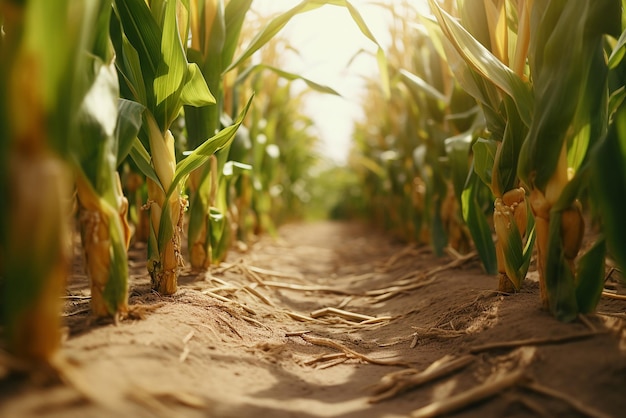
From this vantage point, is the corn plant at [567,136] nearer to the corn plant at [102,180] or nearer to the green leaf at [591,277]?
the green leaf at [591,277]

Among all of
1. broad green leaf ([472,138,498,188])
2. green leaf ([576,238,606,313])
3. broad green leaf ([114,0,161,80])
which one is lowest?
green leaf ([576,238,606,313])

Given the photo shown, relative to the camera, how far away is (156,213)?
1298 millimetres

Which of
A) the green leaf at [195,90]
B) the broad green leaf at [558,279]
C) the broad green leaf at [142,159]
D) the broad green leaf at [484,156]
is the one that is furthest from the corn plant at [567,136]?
the broad green leaf at [142,159]

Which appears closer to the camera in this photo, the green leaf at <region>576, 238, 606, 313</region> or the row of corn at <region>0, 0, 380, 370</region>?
the row of corn at <region>0, 0, 380, 370</region>

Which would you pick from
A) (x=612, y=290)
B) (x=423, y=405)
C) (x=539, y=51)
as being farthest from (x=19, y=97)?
(x=612, y=290)

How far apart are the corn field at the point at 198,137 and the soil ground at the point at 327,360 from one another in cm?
8

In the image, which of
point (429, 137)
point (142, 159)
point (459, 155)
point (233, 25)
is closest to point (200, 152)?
point (142, 159)

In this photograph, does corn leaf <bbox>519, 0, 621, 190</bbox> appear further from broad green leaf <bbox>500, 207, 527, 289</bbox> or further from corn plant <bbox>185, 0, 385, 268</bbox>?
corn plant <bbox>185, 0, 385, 268</bbox>

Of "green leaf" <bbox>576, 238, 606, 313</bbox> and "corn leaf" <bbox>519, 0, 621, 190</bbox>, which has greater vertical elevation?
"corn leaf" <bbox>519, 0, 621, 190</bbox>

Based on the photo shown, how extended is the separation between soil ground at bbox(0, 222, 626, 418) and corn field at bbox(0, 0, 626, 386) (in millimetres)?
77

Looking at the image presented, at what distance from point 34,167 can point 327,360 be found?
29.9 inches

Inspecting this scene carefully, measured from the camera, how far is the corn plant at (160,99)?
120 centimetres

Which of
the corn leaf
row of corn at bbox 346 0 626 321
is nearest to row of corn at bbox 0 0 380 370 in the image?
row of corn at bbox 346 0 626 321

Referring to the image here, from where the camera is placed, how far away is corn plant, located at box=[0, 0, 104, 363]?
0.66 m
